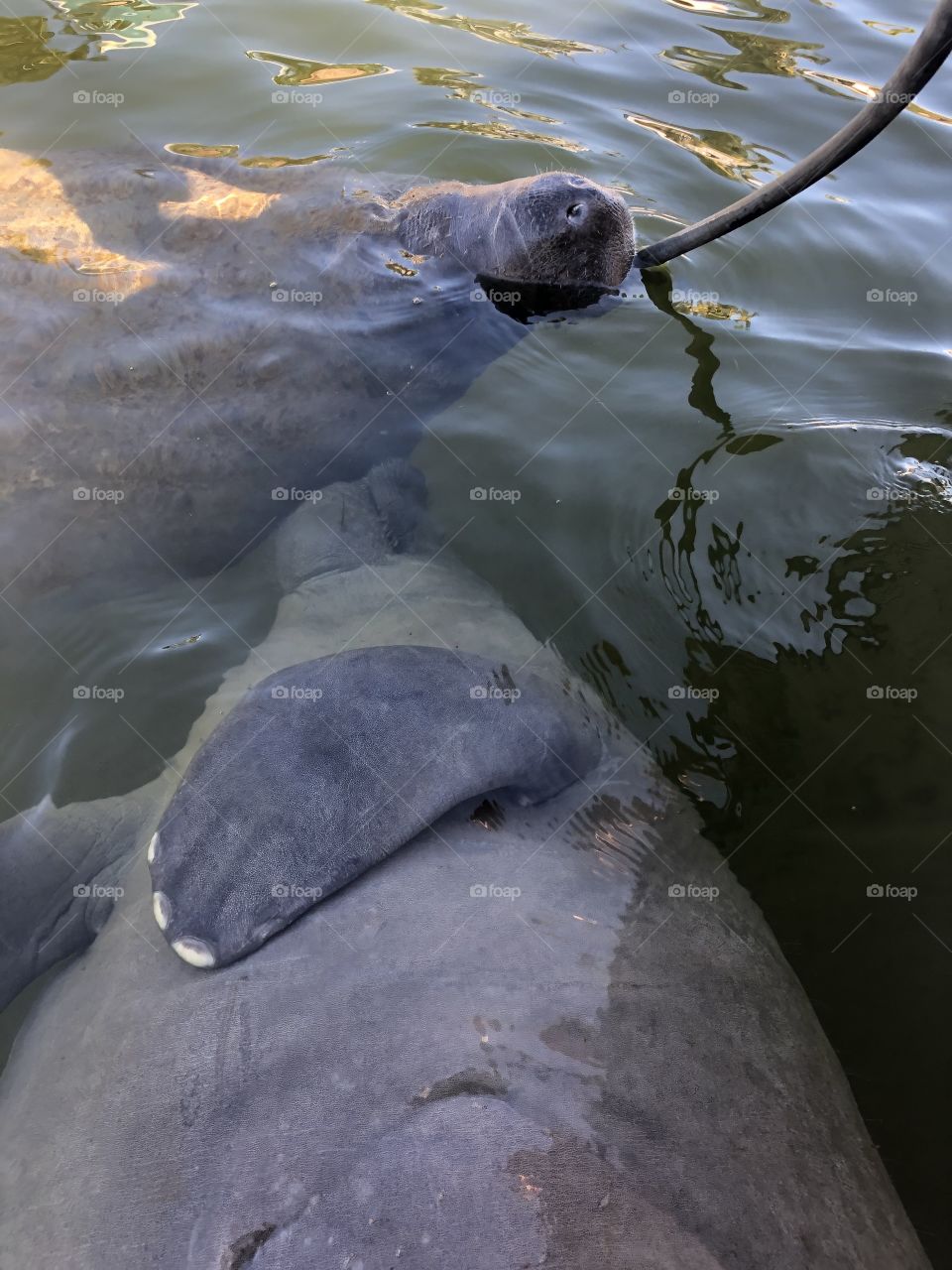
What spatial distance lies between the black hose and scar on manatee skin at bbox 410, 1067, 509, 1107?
3.22 m

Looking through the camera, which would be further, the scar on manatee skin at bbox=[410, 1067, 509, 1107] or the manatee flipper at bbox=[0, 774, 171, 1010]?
the manatee flipper at bbox=[0, 774, 171, 1010]

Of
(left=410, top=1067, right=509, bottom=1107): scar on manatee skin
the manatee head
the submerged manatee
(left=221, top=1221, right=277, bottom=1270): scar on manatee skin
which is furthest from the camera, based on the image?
the manatee head

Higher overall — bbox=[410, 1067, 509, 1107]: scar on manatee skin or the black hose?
the black hose

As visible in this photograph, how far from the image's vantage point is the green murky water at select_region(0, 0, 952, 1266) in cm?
372

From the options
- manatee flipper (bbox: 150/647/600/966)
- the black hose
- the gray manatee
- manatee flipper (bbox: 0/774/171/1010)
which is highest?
the black hose

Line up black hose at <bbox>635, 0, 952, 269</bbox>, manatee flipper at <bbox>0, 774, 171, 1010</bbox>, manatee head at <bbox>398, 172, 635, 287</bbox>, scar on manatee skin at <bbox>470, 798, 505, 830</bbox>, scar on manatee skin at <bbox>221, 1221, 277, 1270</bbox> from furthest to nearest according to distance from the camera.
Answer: manatee head at <bbox>398, 172, 635, 287</bbox>
scar on manatee skin at <bbox>470, 798, 505, 830</bbox>
manatee flipper at <bbox>0, 774, 171, 1010</bbox>
black hose at <bbox>635, 0, 952, 269</bbox>
scar on manatee skin at <bbox>221, 1221, 277, 1270</bbox>

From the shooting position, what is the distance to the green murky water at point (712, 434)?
3721 mm

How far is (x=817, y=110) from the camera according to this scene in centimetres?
810

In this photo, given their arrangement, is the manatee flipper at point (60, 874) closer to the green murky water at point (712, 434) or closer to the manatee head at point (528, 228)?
the green murky water at point (712, 434)

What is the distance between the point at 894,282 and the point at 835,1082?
5.41 metres

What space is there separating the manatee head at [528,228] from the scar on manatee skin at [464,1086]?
12.5 ft

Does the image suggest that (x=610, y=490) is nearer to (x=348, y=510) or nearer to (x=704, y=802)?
(x=348, y=510)

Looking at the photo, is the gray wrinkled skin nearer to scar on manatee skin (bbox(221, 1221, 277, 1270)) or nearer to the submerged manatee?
the submerged manatee

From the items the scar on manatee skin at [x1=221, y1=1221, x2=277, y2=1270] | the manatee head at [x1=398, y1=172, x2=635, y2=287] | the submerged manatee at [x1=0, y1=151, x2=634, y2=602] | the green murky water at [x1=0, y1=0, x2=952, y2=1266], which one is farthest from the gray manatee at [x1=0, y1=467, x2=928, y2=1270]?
the manatee head at [x1=398, y1=172, x2=635, y2=287]
